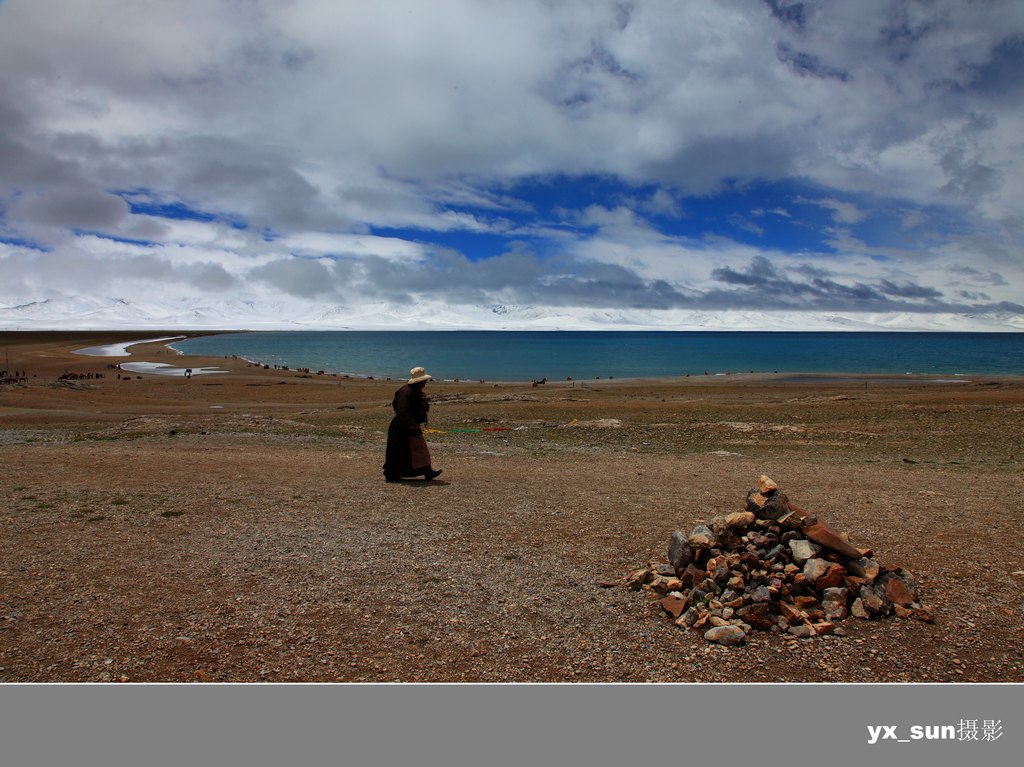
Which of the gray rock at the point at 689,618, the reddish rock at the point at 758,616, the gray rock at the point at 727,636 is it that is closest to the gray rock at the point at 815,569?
the reddish rock at the point at 758,616

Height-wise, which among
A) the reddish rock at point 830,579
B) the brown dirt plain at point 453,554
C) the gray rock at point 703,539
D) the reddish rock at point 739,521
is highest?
the reddish rock at point 739,521

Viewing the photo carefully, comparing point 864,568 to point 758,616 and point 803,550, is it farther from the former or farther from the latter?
point 758,616

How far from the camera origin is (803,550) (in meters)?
6.23

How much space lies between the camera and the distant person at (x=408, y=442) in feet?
39.6

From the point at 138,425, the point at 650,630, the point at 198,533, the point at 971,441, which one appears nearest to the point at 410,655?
the point at 650,630

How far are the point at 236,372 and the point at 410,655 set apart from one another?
187 feet

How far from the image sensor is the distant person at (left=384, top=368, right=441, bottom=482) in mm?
12078

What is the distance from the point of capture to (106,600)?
6.09 meters

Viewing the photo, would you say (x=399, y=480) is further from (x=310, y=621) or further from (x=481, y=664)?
(x=481, y=664)

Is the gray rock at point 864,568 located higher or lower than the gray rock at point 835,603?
higher

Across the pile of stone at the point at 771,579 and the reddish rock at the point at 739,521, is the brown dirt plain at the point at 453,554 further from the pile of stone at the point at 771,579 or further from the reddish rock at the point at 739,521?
the reddish rock at the point at 739,521

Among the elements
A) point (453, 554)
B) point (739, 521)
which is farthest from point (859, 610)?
point (453, 554)

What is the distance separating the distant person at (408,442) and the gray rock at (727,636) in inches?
291

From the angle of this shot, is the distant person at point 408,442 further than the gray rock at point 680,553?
Yes
